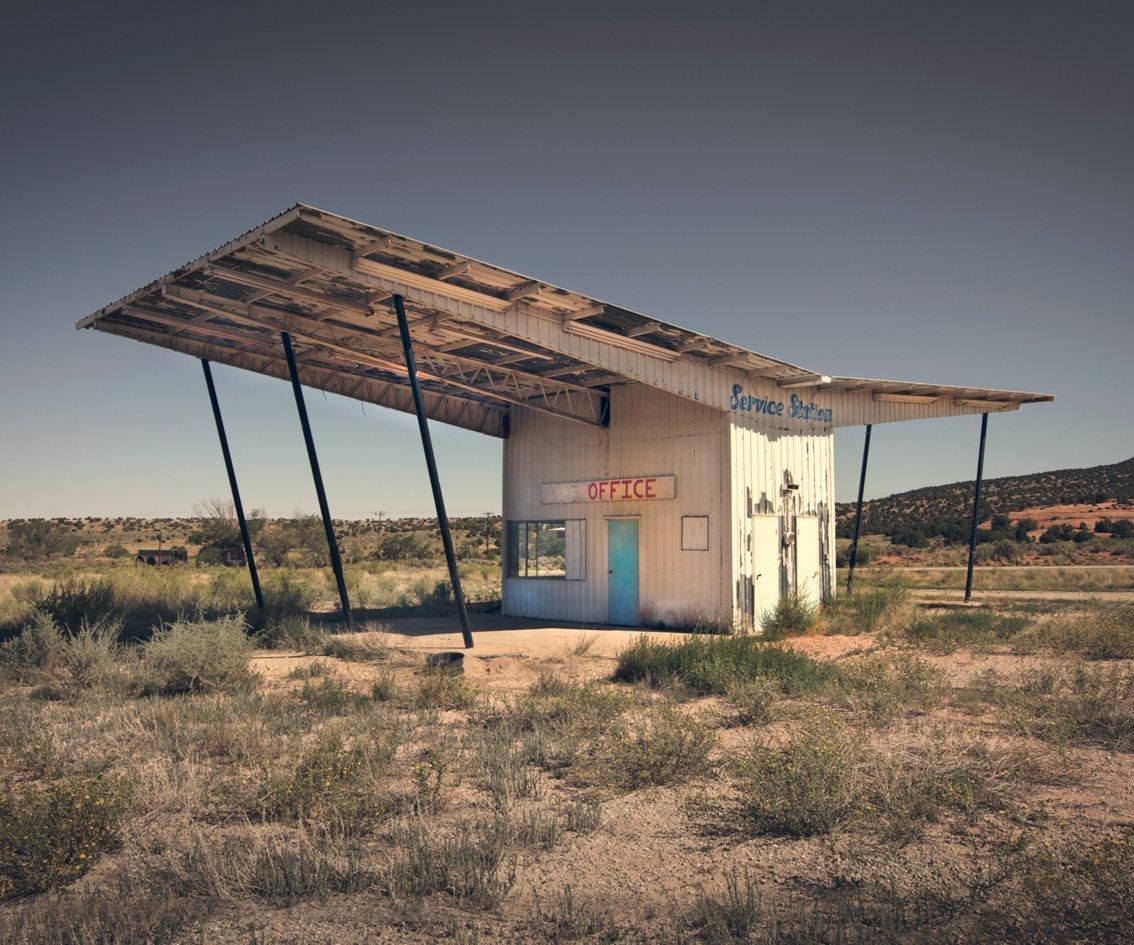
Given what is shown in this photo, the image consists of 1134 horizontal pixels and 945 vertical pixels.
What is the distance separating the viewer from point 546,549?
20312 mm

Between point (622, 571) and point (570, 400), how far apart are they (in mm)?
4168

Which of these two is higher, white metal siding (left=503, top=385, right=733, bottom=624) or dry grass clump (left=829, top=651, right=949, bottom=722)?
white metal siding (left=503, top=385, right=733, bottom=624)

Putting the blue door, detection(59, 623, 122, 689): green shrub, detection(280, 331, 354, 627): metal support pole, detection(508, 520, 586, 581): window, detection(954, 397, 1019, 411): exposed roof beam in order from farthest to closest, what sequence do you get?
1. detection(954, 397, 1019, 411): exposed roof beam
2. detection(508, 520, 586, 581): window
3. the blue door
4. detection(280, 331, 354, 627): metal support pole
5. detection(59, 623, 122, 689): green shrub

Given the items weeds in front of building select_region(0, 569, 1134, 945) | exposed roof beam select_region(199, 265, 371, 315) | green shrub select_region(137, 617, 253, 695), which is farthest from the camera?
exposed roof beam select_region(199, 265, 371, 315)

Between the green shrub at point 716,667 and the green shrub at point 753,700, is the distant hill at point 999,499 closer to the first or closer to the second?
the green shrub at point 716,667

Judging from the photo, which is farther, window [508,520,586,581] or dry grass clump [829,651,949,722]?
window [508,520,586,581]

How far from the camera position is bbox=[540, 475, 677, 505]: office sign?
17719mm

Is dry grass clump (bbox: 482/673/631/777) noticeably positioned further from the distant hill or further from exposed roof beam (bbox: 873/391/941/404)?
the distant hill

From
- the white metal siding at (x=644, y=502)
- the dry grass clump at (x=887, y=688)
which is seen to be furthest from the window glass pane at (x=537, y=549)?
the dry grass clump at (x=887, y=688)

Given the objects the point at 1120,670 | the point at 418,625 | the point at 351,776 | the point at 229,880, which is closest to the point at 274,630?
the point at 418,625

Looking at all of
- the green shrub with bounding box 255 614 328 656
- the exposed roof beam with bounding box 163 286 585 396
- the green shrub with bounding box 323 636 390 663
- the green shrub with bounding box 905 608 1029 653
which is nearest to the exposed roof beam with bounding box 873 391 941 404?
the green shrub with bounding box 905 608 1029 653

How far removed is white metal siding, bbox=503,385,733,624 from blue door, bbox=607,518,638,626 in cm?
18

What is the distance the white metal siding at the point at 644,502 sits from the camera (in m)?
16.8

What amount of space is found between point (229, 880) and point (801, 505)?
1575 cm
